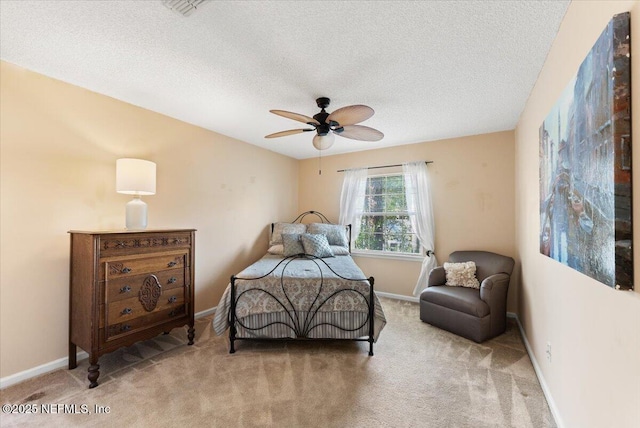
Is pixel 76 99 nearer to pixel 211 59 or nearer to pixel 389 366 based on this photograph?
pixel 211 59

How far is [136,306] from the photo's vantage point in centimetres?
237

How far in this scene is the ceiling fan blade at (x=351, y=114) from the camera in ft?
6.85

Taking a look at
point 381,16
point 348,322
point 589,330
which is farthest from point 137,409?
point 381,16

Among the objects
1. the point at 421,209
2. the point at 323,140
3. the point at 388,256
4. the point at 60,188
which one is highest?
the point at 323,140

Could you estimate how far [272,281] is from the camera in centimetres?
267

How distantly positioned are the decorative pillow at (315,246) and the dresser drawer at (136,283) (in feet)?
5.19

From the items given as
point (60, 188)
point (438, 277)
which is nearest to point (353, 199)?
point (438, 277)

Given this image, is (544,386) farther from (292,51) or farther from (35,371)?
(35,371)

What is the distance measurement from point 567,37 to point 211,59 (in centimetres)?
232

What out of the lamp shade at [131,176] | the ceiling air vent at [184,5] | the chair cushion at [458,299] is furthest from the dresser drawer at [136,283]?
the chair cushion at [458,299]

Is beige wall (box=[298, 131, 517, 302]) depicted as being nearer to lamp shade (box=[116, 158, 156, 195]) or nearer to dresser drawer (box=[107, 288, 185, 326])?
dresser drawer (box=[107, 288, 185, 326])

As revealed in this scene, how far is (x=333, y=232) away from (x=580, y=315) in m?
3.18

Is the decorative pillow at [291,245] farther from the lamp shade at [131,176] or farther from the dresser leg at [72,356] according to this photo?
the dresser leg at [72,356]

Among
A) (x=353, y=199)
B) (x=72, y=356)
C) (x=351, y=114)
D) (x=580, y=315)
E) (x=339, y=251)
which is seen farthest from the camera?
(x=353, y=199)
